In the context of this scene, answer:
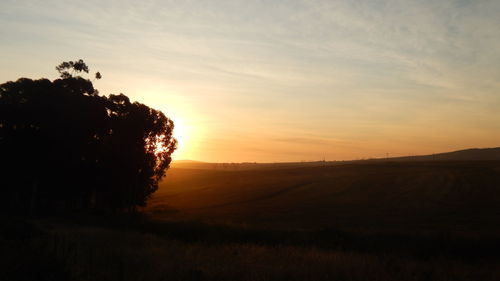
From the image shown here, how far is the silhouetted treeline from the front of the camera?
43.1m

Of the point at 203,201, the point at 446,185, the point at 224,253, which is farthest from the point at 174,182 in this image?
the point at 224,253

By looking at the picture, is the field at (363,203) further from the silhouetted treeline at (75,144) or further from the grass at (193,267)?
the grass at (193,267)

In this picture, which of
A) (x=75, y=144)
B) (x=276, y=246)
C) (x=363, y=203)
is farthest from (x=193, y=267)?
(x=363, y=203)

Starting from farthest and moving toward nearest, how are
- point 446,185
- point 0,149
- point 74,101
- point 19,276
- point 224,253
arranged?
point 446,185 → point 74,101 → point 0,149 → point 224,253 → point 19,276

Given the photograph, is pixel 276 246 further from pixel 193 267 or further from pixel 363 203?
pixel 363 203

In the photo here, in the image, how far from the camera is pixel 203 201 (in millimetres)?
81062

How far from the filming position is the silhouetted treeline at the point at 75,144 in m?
43.1

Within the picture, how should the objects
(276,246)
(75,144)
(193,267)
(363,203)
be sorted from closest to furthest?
(193,267) < (276,246) < (75,144) < (363,203)

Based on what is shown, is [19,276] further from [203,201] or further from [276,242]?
[203,201]

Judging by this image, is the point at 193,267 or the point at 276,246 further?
the point at 276,246

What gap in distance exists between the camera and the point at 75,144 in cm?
4525

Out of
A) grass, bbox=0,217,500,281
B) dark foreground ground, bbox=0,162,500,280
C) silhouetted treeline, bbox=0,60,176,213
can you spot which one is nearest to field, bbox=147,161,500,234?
dark foreground ground, bbox=0,162,500,280

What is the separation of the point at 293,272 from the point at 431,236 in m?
15.3

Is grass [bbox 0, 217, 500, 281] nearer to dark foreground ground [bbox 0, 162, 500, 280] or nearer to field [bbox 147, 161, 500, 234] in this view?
dark foreground ground [bbox 0, 162, 500, 280]
